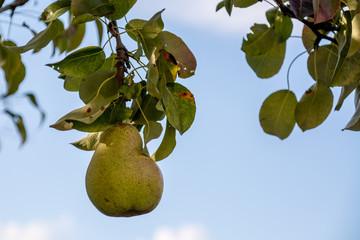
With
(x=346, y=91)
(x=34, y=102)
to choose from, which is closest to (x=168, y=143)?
(x=34, y=102)

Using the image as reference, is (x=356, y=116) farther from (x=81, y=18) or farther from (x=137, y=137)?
(x=81, y=18)

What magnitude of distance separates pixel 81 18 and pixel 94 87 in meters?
0.16

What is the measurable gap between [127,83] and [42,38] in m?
0.21

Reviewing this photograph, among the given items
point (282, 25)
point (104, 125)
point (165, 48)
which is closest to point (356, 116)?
point (282, 25)

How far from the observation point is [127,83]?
121 centimetres

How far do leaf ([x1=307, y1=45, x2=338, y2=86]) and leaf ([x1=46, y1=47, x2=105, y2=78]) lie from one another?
0.63m

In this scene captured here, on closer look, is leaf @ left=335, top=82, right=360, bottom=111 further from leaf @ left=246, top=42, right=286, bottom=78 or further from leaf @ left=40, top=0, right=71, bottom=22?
leaf @ left=40, top=0, right=71, bottom=22

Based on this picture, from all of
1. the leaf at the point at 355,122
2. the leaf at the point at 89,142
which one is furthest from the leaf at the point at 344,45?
the leaf at the point at 89,142

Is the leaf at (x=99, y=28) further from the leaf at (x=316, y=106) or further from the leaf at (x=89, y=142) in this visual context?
the leaf at (x=316, y=106)

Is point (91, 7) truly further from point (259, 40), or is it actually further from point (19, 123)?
point (259, 40)

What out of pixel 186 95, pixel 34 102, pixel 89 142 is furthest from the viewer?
pixel 89 142

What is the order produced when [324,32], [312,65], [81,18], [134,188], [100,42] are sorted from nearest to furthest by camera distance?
[134,188]
[81,18]
[100,42]
[324,32]
[312,65]

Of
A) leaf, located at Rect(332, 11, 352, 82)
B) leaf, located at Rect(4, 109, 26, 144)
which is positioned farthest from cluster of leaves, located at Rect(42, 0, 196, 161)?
leaf, located at Rect(332, 11, 352, 82)

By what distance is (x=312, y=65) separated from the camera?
1574 millimetres
